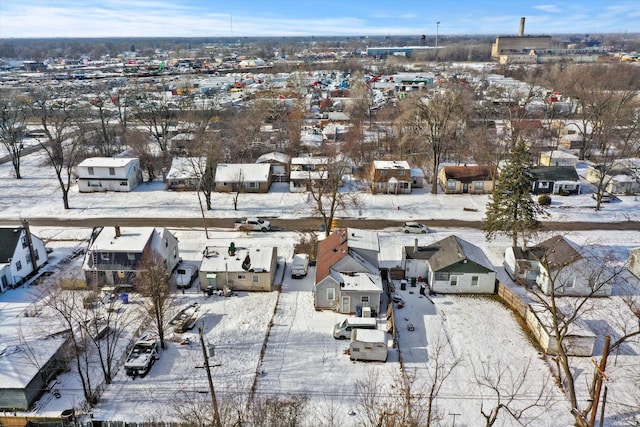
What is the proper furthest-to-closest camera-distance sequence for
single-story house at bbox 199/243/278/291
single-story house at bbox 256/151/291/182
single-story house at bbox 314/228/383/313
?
1. single-story house at bbox 256/151/291/182
2. single-story house at bbox 199/243/278/291
3. single-story house at bbox 314/228/383/313

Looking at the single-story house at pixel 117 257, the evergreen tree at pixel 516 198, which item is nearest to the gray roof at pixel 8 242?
the single-story house at pixel 117 257

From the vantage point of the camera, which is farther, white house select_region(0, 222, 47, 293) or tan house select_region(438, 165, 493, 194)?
tan house select_region(438, 165, 493, 194)

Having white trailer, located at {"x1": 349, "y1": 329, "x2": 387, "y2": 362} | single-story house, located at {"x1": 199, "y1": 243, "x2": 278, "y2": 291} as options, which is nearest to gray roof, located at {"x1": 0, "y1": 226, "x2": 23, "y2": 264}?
single-story house, located at {"x1": 199, "y1": 243, "x2": 278, "y2": 291}

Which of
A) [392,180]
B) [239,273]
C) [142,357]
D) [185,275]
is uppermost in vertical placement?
[392,180]

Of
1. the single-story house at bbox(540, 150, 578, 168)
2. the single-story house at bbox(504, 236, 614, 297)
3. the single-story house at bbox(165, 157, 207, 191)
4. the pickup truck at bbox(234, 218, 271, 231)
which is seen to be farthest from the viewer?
the single-story house at bbox(540, 150, 578, 168)

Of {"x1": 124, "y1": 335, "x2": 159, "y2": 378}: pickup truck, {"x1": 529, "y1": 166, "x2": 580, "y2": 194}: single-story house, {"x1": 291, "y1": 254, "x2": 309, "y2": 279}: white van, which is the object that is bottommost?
{"x1": 124, "y1": 335, "x2": 159, "y2": 378}: pickup truck

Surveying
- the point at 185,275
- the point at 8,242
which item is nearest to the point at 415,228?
the point at 185,275

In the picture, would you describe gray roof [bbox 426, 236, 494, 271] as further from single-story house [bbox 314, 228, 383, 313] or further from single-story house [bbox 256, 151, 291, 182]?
single-story house [bbox 256, 151, 291, 182]

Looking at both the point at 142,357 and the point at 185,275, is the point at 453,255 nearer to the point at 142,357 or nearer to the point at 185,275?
the point at 185,275
